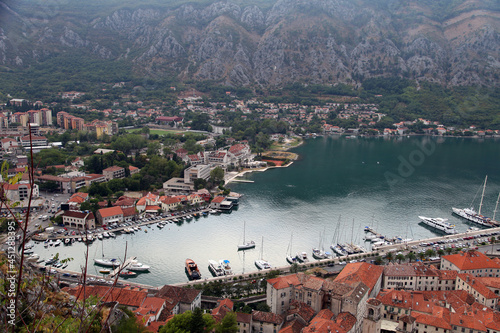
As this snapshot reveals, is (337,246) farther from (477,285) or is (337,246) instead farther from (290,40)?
(290,40)

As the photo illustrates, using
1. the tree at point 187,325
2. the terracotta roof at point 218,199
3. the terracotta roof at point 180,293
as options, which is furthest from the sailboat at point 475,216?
the tree at point 187,325

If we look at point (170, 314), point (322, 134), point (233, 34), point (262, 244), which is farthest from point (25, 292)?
point (233, 34)

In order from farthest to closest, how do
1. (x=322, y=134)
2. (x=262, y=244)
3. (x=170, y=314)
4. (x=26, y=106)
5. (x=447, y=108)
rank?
(x=447, y=108)
(x=322, y=134)
(x=26, y=106)
(x=262, y=244)
(x=170, y=314)

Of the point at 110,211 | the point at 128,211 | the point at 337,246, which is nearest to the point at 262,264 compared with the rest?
the point at 337,246

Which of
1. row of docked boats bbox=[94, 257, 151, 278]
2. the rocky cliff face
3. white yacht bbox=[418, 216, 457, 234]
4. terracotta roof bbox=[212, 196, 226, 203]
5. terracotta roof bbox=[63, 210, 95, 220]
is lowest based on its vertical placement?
row of docked boats bbox=[94, 257, 151, 278]

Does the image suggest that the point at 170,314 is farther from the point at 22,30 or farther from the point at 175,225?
the point at 22,30

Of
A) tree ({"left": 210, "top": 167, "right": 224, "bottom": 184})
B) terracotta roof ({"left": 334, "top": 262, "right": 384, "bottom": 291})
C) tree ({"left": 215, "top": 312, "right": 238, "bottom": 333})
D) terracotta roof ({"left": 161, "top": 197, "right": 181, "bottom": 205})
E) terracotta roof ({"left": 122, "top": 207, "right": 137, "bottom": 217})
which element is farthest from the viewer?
tree ({"left": 210, "top": 167, "right": 224, "bottom": 184})

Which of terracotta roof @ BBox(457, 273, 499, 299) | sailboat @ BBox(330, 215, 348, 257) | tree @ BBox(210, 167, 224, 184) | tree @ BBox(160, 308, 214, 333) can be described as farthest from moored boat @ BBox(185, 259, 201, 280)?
tree @ BBox(210, 167, 224, 184)

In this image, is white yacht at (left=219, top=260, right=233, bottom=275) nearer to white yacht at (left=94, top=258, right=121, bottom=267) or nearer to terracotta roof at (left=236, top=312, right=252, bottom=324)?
white yacht at (left=94, top=258, right=121, bottom=267)
